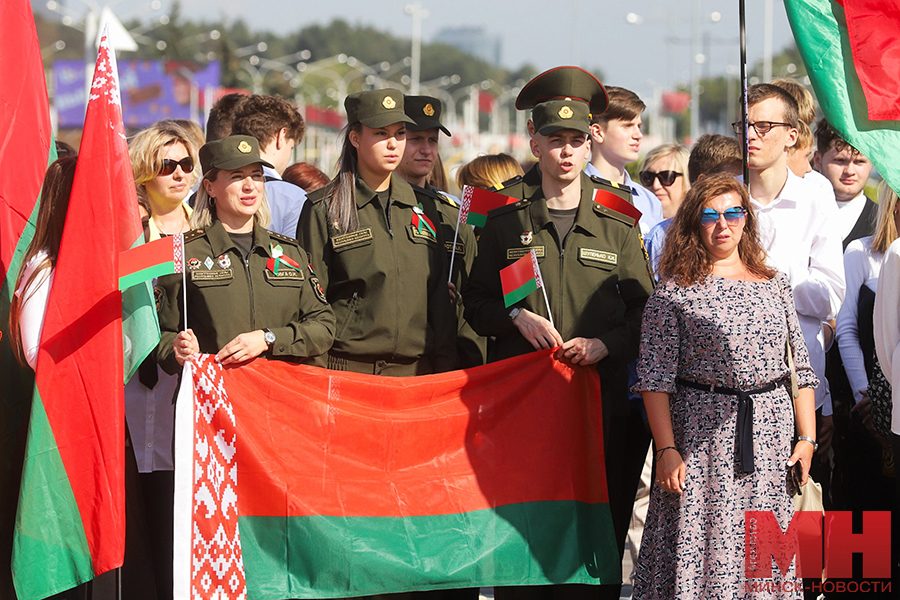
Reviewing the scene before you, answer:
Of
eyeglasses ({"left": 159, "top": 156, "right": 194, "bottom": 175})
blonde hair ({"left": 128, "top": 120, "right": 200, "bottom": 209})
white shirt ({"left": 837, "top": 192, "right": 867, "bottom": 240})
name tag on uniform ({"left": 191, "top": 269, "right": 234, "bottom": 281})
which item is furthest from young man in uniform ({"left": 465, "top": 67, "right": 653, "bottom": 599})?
white shirt ({"left": 837, "top": 192, "right": 867, "bottom": 240})

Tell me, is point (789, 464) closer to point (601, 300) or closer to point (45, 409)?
point (601, 300)

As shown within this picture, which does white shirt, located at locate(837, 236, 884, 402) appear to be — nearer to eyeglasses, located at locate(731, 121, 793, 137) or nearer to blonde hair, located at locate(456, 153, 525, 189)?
eyeglasses, located at locate(731, 121, 793, 137)

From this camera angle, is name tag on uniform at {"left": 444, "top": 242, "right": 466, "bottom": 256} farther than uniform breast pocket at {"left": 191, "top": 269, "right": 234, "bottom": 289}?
Yes

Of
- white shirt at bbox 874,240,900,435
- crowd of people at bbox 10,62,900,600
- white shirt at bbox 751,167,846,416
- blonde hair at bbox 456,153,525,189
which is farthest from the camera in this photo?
blonde hair at bbox 456,153,525,189

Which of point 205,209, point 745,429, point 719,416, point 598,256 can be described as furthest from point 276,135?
point 745,429

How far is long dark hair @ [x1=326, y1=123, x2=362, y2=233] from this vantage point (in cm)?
560

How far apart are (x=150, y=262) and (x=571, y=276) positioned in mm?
1908

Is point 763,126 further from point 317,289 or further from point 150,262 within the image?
point 150,262

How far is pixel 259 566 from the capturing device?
5.04 metres

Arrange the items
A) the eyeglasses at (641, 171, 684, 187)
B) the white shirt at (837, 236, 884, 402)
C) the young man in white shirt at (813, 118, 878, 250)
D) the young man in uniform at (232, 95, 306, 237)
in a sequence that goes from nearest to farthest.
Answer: the white shirt at (837, 236, 884, 402), the young man in white shirt at (813, 118, 878, 250), the young man in uniform at (232, 95, 306, 237), the eyeglasses at (641, 171, 684, 187)

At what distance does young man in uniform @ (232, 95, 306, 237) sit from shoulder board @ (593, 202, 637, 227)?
2112 mm

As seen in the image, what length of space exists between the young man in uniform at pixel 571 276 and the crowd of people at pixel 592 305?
10 mm

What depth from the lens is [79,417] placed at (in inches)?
189

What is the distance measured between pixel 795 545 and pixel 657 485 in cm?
62
